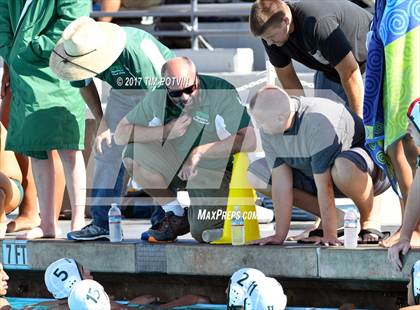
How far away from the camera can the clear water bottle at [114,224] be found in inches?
332

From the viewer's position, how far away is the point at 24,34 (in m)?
8.93

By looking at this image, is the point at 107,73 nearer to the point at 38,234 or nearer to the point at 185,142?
the point at 185,142

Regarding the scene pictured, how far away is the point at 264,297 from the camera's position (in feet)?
24.4

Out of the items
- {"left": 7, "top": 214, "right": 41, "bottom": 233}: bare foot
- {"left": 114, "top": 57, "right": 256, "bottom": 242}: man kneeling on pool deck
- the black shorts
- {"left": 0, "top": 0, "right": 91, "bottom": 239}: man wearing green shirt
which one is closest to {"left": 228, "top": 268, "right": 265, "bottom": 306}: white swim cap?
the black shorts

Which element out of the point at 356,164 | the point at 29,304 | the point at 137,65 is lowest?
the point at 29,304

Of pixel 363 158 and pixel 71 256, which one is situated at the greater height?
pixel 363 158

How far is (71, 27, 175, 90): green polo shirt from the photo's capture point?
850 cm

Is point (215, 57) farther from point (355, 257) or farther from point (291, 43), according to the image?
point (355, 257)

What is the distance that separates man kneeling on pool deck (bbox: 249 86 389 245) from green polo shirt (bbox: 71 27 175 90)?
1046 millimetres

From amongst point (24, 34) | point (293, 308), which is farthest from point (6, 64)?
point (293, 308)

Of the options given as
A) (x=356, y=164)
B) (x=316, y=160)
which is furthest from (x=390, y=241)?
(x=316, y=160)

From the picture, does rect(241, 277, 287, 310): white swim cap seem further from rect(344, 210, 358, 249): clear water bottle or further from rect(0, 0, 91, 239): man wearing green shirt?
rect(0, 0, 91, 239): man wearing green shirt

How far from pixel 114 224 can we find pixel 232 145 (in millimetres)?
1053

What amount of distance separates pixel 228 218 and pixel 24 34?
2.13 m
